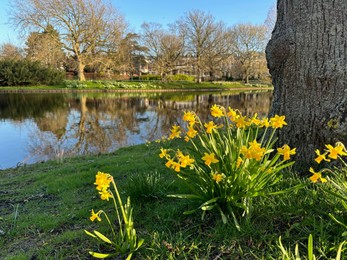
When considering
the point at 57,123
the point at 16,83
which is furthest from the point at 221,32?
the point at 57,123

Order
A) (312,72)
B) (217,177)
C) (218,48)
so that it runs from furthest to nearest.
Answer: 1. (218,48)
2. (312,72)
3. (217,177)

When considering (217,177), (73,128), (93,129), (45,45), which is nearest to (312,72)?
(217,177)

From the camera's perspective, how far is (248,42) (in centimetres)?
4647

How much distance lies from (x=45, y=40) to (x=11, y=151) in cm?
2835

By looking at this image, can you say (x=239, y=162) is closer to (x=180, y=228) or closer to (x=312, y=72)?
(x=180, y=228)

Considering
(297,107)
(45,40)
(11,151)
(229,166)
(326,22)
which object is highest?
(45,40)

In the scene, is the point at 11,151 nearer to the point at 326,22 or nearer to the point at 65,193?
the point at 65,193

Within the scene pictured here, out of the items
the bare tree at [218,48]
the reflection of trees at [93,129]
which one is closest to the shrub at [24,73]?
the reflection of trees at [93,129]

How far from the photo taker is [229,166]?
2062mm

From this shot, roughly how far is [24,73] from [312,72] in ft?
113

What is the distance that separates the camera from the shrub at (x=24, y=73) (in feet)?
102

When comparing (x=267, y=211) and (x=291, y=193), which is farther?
(x=291, y=193)

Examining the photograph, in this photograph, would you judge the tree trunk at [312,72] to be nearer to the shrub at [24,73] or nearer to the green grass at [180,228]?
the green grass at [180,228]

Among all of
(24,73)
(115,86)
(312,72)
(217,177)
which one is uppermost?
(24,73)
